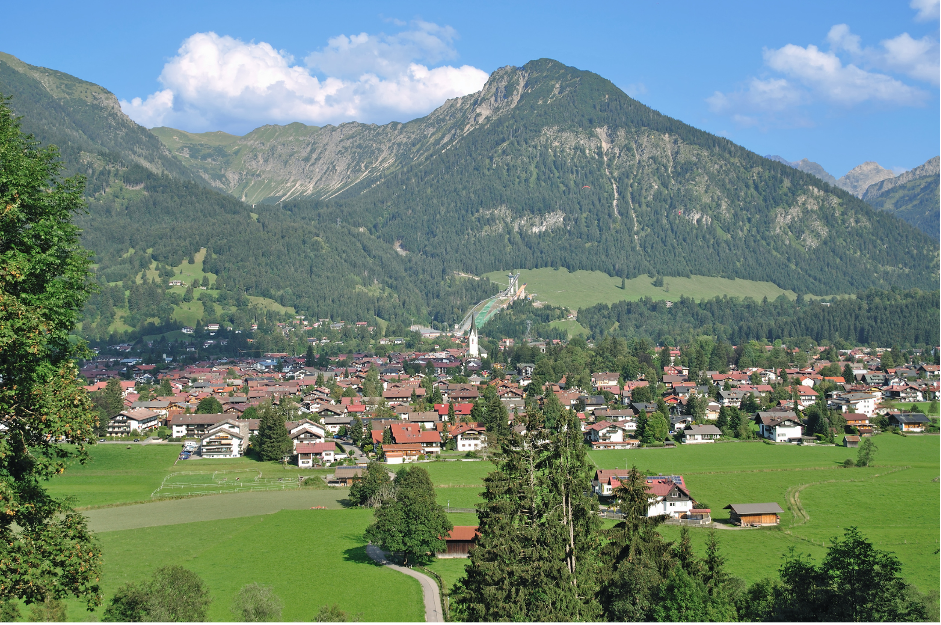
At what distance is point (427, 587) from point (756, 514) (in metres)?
20.6

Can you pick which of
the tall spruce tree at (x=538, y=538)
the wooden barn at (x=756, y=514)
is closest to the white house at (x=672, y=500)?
the wooden barn at (x=756, y=514)

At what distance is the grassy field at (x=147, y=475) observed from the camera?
51.6m

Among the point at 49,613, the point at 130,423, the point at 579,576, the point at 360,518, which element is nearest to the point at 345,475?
the point at 360,518

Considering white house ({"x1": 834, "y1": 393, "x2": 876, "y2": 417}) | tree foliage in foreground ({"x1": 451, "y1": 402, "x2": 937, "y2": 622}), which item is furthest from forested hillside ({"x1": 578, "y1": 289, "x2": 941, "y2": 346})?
tree foliage in foreground ({"x1": 451, "y1": 402, "x2": 937, "y2": 622})

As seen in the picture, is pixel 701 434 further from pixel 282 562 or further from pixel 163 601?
pixel 163 601

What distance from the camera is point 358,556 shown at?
37.7m

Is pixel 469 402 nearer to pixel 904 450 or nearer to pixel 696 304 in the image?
pixel 904 450

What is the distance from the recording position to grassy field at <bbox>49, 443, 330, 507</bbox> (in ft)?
169

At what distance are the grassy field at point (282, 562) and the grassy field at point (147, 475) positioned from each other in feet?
35.0

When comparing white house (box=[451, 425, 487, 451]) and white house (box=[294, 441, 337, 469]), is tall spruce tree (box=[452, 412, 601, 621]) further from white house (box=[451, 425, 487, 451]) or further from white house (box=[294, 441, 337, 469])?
white house (box=[451, 425, 487, 451])

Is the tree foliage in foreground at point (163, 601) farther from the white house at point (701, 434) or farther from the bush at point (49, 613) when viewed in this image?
the white house at point (701, 434)

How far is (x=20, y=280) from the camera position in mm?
10289

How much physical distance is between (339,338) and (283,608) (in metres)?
138

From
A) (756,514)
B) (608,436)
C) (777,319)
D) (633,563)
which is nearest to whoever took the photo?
(633,563)
